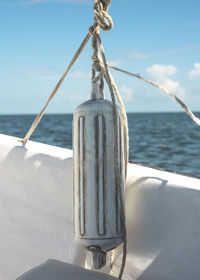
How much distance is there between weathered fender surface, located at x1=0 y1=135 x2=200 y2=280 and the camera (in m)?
1.15

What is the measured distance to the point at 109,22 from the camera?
3.99 ft

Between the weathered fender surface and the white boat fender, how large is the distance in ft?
0.37

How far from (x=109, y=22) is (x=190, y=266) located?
2.32 feet

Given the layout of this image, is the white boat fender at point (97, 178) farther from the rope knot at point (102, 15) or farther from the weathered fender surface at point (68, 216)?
the rope knot at point (102, 15)

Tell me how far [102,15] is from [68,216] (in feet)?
2.10

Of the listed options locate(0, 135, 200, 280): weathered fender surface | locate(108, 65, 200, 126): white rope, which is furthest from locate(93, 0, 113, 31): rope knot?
locate(0, 135, 200, 280): weathered fender surface

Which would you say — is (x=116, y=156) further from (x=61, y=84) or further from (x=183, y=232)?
(x=61, y=84)

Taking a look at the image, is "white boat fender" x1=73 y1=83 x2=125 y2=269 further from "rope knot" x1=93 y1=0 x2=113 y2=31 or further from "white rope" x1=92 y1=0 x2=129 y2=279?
"rope knot" x1=93 y1=0 x2=113 y2=31

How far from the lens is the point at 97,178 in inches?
43.9

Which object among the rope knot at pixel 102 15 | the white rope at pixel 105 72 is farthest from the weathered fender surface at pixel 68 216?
the rope knot at pixel 102 15

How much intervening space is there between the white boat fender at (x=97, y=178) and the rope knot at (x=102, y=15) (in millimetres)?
229

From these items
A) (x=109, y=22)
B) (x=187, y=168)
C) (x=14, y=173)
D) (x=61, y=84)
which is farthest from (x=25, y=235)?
(x=187, y=168)

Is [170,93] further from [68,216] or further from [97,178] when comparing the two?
[68,216]

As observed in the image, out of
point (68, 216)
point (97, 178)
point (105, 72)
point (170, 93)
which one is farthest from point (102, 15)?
point (68, 216)
